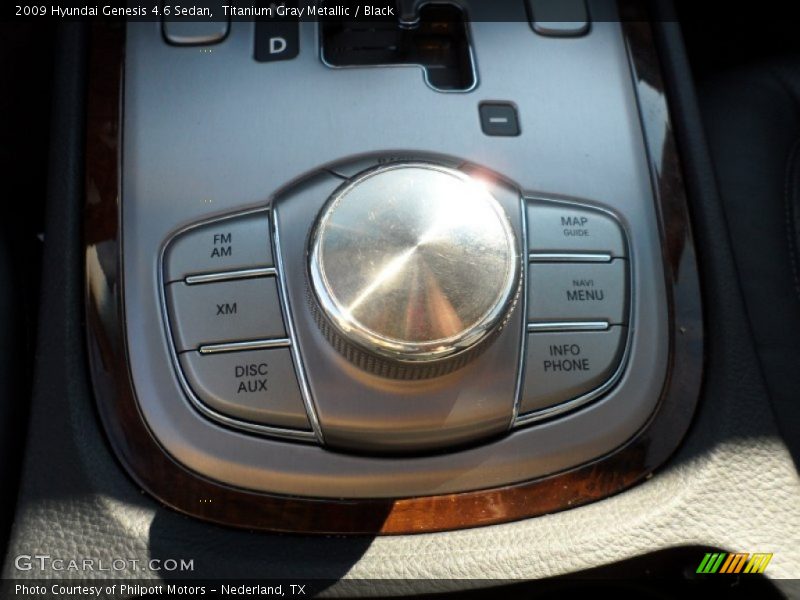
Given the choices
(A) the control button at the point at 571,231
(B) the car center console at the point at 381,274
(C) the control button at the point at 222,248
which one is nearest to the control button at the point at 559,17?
(B) the car center console at the point at 381,274

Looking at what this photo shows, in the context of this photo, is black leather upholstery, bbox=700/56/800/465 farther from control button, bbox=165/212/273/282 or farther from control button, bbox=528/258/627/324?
control button, bbox=165/212/273/282

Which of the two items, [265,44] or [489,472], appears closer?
[489,472]

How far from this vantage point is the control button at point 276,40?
689 mm

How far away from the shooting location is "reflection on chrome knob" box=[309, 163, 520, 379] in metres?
0.53

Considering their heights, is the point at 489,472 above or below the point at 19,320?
below

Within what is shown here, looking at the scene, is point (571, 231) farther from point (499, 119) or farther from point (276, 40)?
point (276, 40)

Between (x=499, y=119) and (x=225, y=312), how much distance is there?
10.6 inches

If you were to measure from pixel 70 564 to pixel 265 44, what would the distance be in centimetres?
43

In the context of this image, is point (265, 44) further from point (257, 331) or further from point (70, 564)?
point (70, 564)

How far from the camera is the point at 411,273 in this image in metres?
0.53

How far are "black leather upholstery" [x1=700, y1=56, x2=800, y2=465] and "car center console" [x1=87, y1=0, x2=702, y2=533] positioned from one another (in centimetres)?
11

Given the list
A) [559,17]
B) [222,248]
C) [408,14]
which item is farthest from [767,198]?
[222,248]

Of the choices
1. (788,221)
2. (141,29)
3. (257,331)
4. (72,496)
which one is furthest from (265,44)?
(788,221)

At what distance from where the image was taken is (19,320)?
64 centimetres
